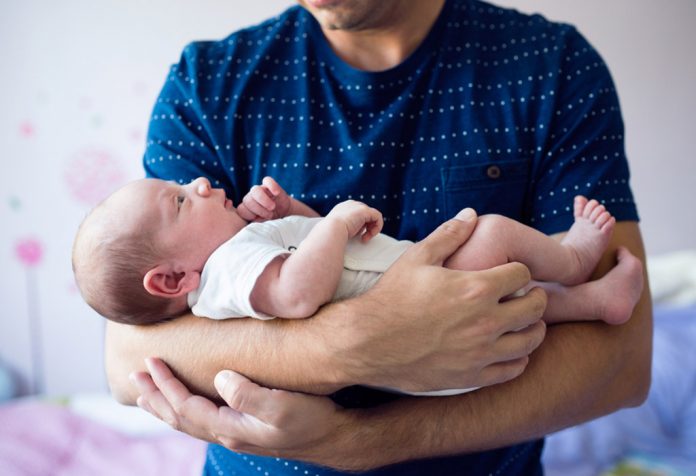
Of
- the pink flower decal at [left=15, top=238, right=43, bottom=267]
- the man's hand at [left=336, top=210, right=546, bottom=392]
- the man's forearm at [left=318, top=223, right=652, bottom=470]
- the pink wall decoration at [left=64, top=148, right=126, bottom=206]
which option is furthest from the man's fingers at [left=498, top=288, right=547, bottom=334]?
the pink flower decal at [left=15, top=238, right=43, bottom=267]

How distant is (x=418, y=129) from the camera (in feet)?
4.02

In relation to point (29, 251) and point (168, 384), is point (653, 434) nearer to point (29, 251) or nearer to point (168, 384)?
point (168, 384)

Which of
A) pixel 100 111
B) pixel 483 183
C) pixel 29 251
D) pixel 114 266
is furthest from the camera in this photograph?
pixel 29 251

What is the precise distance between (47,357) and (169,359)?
7.39 feet

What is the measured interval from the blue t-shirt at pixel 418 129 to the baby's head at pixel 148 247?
0.37 ft

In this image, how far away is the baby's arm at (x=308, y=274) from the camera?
3.16 feet

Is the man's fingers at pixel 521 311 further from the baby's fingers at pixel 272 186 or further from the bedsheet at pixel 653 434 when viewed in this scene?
the bedsheet at pixel 653 434

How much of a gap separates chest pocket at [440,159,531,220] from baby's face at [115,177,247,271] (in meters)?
0.40

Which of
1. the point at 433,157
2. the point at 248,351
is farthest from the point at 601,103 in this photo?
the point at 248,351

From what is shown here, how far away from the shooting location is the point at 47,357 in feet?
9.89

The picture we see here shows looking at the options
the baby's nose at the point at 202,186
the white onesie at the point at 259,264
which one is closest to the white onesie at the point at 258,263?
the white onesie at the point at 259,264

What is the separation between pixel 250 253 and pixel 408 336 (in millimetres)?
276

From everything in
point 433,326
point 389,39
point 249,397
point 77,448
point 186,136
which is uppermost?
point 389,39

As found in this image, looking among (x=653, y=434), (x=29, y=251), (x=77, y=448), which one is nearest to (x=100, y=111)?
(x=29, y=251)
